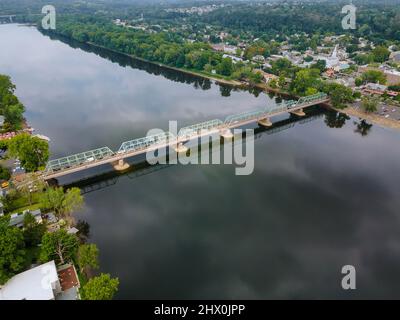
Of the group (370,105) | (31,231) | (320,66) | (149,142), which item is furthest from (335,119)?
(31,231)

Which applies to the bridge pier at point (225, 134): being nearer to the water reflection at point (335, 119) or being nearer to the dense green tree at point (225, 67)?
the water reflection at point (335, 119)

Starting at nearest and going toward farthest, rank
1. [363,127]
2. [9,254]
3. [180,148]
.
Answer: [9,254] → [180,148] → [363,127]

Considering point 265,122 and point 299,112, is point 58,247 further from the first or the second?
point 299,112

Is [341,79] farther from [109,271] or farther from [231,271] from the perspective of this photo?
[109,271]

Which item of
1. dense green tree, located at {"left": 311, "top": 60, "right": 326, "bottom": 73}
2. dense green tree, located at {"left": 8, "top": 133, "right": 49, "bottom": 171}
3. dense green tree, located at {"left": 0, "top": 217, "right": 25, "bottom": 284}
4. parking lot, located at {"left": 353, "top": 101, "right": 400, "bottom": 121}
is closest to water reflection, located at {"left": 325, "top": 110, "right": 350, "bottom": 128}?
parking lot, located at {"left": 353, "top": 101, "right": 400, "bottom": 121}

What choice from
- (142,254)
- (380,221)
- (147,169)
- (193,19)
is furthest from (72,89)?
(193,19)

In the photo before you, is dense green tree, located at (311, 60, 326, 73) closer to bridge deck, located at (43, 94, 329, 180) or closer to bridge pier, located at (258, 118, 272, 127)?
bridge deck, located at (43, 94, 329, 180)
